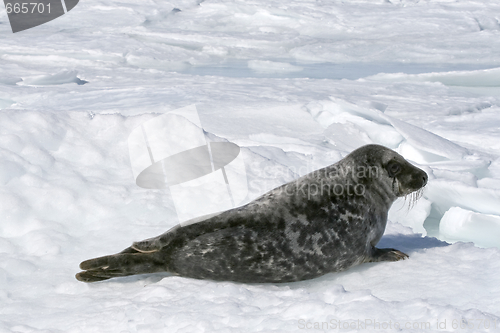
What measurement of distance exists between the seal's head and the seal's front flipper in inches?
14.2

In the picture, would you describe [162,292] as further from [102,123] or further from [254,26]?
[254,26]

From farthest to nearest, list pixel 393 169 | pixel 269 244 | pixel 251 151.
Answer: pixel 251 151, pixel 393 169, pixel 269 244

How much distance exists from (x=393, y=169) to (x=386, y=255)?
0.53 metres

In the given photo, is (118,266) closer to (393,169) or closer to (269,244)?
(269,244)

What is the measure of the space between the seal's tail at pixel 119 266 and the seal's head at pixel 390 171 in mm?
1313

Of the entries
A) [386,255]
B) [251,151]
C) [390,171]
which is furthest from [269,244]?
[251,151]

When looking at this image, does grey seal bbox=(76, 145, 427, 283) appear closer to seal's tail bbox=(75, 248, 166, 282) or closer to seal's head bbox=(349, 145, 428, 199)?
seal's tail bbox=(75, 248, 166, 282)

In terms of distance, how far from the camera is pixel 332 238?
2480 millimetres

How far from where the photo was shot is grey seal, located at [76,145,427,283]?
92.5 inches

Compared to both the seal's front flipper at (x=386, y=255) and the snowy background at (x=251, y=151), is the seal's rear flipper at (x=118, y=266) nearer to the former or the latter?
the snowy background at (x=251, y=151)

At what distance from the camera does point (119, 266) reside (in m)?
2.36

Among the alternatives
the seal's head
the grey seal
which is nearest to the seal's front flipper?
the grey seal

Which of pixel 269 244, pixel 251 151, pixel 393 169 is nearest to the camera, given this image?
pixel 269 244

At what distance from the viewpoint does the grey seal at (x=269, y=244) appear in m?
2.35
